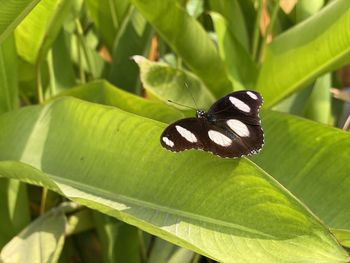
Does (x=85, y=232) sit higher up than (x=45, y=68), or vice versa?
(x=45, y=68)

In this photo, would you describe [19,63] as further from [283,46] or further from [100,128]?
[283,46]

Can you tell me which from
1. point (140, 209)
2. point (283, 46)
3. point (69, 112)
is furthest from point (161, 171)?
point (283, 46)

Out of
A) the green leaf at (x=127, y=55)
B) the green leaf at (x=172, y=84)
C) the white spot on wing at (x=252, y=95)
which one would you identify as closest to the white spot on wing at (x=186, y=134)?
the white spot on wing at (x=252, y=95)

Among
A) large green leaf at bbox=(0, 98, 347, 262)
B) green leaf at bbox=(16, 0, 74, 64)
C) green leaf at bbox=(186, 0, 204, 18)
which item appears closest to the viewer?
large green leaf at bbox=(0, 98, 347, 262)

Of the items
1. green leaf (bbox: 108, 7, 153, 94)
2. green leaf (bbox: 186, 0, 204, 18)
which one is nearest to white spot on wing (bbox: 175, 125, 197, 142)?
green leaf (bbox: 108, 7, 153, 94)

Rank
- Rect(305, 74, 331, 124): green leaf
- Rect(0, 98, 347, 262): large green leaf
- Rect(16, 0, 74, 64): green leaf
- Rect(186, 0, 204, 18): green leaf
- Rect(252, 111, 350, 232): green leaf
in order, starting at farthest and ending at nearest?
Rect(186, 0, 204, 18): green leaf, Rect(305, 74, 331, 124): green leaf, Rect(16, 0, 74, 64): green leaf, Rect(252, 111, 350, 232): green leaf, Rect(0, 98, 347, 262): large green leaf

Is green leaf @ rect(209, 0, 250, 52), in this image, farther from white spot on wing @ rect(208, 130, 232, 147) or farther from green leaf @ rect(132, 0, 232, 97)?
white spot on wing @ rect(208, 130, 232, 147)
